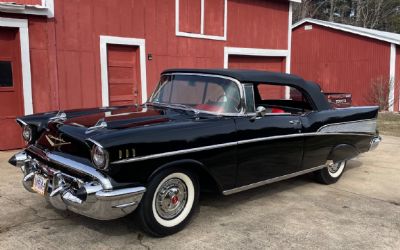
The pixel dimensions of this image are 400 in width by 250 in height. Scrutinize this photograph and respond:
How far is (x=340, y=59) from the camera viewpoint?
19891 mm

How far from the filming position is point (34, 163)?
4293 millimetres

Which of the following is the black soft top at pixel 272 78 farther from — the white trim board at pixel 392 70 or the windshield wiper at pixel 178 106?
the white trim board at pixel 392 70

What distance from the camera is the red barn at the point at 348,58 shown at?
60.6 ft

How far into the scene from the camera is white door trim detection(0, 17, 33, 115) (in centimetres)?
769

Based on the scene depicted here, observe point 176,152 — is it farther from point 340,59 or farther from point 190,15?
point 340,59

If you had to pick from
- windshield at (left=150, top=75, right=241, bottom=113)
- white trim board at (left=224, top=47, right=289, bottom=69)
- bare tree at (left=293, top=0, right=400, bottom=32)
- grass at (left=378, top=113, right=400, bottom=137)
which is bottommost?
grass at (left=378, top=113, right=400, bottom=137)

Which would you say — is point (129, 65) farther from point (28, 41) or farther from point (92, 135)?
point (92, 135)

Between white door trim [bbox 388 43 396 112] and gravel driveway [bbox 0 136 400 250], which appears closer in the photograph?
gravel driveway [bbox 0 136 400 250]

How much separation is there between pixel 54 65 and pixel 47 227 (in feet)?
15.9

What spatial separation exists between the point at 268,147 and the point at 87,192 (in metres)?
2.12

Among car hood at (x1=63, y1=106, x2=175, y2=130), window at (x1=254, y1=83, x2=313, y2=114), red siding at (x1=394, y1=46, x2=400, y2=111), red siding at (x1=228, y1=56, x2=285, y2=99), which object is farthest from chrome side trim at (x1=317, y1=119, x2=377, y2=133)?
red siding at (x1=394, y1=46, x2=400, y2=111)

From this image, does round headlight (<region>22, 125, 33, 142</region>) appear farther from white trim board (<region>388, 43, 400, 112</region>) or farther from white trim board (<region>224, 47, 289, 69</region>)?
white trim board (<region>388, 43, 400, 112</region>)

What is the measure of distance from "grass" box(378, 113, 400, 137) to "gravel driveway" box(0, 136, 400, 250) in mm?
6109

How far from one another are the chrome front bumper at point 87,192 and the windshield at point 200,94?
1.46 metres
